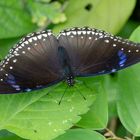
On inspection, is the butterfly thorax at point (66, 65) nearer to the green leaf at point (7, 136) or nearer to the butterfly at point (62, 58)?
the butterfly at point (62, 58)

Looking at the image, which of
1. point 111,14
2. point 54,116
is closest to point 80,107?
point 54,116

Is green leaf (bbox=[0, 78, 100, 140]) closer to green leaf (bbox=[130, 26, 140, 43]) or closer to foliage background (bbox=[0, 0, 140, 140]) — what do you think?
foliage background (bbox=[0, 0, 140, 140])

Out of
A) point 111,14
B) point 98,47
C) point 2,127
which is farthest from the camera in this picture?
point 111,14

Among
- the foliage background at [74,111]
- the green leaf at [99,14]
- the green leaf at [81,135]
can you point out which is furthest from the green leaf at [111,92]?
the green leaf at [81,135]

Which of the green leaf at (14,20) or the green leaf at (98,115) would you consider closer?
the green leaf at (98,115)

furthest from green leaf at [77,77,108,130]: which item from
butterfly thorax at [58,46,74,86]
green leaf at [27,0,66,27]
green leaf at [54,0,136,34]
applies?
green leaf at [27,0,66,27]

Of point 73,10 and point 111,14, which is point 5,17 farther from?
point 111,14
